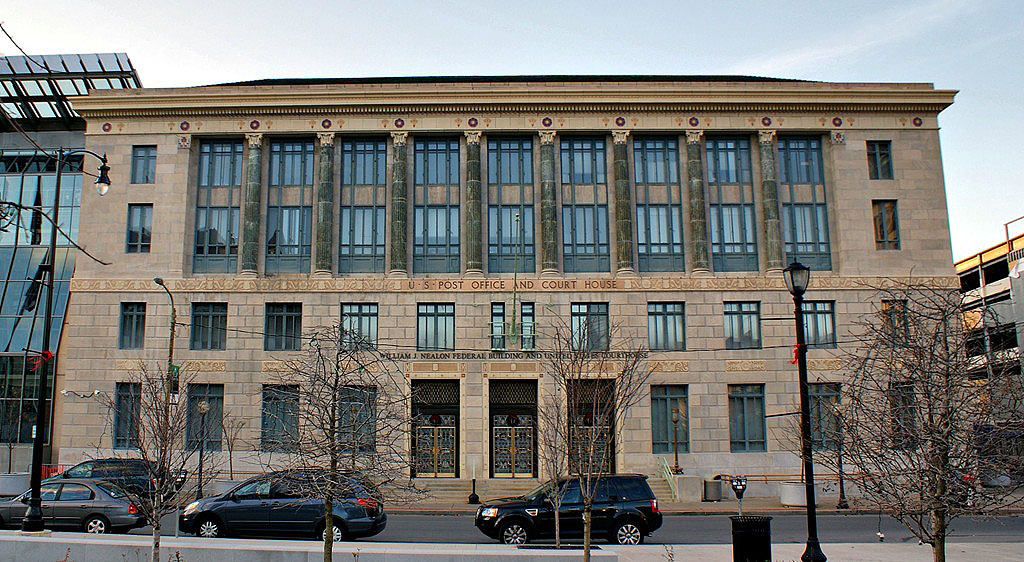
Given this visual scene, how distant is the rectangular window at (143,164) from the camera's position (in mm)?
41594

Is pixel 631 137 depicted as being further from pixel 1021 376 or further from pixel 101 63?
pixel 101 63

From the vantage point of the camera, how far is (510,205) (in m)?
41.6

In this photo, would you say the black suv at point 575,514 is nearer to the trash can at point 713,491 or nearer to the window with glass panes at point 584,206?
the trash can at point 713,491

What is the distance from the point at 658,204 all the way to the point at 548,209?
224 inches

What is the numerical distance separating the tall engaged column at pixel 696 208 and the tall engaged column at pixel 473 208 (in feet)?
34.4

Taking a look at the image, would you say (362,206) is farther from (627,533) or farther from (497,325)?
(627,533)

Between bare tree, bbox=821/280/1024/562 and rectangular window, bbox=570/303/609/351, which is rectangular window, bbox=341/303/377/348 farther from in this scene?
bare tree, bbox=821/280/1024/562

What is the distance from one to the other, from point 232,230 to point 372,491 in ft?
96.3

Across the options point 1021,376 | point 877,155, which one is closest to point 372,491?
point 1021,376

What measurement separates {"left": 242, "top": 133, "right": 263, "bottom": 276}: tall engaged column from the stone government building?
0.11 m

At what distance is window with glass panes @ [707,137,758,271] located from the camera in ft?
135

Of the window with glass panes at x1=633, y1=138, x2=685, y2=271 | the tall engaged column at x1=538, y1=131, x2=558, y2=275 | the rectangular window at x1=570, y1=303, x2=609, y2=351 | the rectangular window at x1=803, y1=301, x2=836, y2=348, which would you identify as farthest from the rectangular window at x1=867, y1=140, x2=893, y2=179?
the tall engaged column at x1=538, y1=131, x2=558, y2=275

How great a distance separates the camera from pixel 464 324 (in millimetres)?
39688

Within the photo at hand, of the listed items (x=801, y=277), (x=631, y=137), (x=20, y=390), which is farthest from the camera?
(x=20, y=390)
